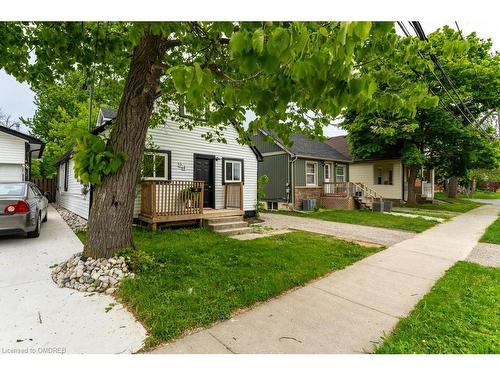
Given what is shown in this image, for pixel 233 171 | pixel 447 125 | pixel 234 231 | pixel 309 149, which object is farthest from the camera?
pixel 309 149

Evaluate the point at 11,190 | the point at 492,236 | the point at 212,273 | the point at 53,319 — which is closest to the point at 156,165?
the point at 11,190

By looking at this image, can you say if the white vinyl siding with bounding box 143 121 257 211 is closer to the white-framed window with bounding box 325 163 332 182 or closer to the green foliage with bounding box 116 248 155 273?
the green foliage with bounding box 116 248 155 273

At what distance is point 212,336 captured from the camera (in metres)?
2.63

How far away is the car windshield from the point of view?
20.7 ft

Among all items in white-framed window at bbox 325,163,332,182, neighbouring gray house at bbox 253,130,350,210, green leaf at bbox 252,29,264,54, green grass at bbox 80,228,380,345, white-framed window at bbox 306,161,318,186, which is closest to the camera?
green leaf at bbox 252,29,264,54

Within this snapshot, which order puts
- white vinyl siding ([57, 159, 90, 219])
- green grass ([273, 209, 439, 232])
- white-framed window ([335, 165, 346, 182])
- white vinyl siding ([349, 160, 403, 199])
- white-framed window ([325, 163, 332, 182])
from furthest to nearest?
white vinyl siding ([349, 160, 403, 199]) < white-framed window ([335, 165, 346, 182]) < white-framed window ([325, 163, 332, 182]) < green grass ([273, 209, 439, 232]) < white vinyl siding ([57, 159, 90, 219])

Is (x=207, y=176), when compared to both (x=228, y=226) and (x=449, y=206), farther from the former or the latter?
(x=449, y=206)

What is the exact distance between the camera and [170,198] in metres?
8.22

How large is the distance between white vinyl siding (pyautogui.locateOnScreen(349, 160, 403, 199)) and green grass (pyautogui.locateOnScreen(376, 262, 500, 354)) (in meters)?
15.4

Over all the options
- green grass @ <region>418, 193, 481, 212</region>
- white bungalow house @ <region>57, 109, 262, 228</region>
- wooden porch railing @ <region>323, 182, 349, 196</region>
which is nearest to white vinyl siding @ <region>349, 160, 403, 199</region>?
green grass @ <region>418, 193, 481, 212</region>

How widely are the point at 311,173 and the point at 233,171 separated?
6.75 m

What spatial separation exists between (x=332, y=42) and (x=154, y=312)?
3.10 meters
